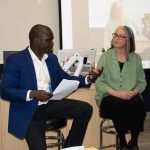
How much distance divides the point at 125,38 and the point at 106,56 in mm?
247

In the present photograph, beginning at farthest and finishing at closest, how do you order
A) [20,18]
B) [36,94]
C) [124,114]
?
1. [20,18]
2. [124,114]
3. [36,94]

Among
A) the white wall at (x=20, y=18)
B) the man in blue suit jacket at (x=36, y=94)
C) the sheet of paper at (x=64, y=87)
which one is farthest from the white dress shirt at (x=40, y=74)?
the white wall at (x=20, y=18)

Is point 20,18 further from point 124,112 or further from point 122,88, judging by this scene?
point 124,112

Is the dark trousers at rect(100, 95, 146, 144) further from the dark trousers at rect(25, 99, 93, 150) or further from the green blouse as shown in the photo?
the dark trousers at rect(25, 99, 93, 150)

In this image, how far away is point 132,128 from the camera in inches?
121

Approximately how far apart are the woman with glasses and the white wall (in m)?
1.16

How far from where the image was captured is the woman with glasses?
306 centimetres

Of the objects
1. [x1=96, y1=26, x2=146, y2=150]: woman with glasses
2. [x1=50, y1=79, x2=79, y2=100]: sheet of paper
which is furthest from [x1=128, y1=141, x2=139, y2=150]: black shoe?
[x1=50, y1=79, x2=79, y2=100]: sheet of paper

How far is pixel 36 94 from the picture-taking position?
7.65 ft

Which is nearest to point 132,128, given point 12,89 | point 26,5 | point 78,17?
point 12,89

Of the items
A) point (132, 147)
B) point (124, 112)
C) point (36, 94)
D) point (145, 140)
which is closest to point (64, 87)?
point (36, 94)

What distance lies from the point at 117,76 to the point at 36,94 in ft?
3.54

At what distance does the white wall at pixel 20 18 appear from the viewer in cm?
404

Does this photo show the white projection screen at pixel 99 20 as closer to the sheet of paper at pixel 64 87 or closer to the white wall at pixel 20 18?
the white wall at pixel 20 18
